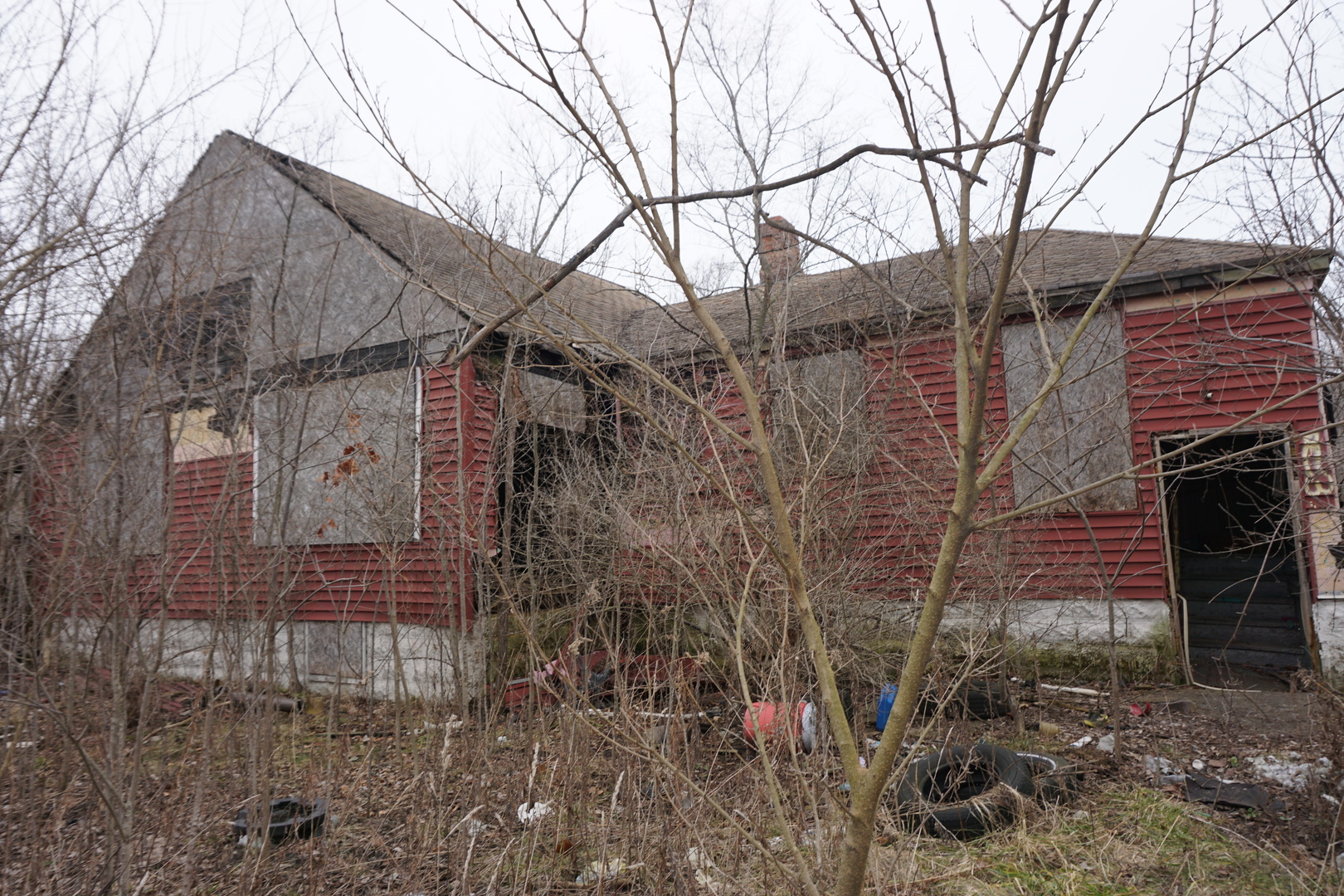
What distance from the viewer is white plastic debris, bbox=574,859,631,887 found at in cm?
388

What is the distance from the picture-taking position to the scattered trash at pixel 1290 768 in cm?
532

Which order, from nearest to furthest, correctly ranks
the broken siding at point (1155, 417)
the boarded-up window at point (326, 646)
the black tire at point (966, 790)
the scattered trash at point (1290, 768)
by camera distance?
the black tire at point (966, 790), the scattered trash at point (1290, 768), the broken siding at point (1155, 417), the boarded-up window at point (326, 646)

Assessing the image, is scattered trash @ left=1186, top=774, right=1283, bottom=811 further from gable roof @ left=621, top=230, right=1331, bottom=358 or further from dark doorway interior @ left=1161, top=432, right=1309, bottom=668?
gable roof @ left=621, top=230, right=1331, bottom=358

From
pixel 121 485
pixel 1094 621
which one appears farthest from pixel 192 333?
pixel 1094 621

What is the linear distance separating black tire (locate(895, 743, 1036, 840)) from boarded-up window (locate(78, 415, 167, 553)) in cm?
425

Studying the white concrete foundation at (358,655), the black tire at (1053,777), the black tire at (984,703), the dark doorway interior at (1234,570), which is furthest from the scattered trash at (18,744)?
the dark doorway interior at (1234,570)

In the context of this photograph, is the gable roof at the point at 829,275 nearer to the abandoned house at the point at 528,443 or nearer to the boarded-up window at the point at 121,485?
the abandoned house at the point at 528,443

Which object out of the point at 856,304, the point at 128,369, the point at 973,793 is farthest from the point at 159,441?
the point at 856,304

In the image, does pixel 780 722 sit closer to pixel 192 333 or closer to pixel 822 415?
pixel 192 333

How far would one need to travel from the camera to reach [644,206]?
1603 mm

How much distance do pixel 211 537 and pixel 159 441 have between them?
699 mm

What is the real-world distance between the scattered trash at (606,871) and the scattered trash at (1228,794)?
3743 millimetres

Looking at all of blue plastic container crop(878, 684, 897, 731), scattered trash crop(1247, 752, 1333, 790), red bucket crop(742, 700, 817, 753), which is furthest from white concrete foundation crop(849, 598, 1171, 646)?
red bucket crop(742, 700, 817, 753)

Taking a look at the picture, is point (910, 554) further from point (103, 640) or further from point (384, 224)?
point (384, 224)
